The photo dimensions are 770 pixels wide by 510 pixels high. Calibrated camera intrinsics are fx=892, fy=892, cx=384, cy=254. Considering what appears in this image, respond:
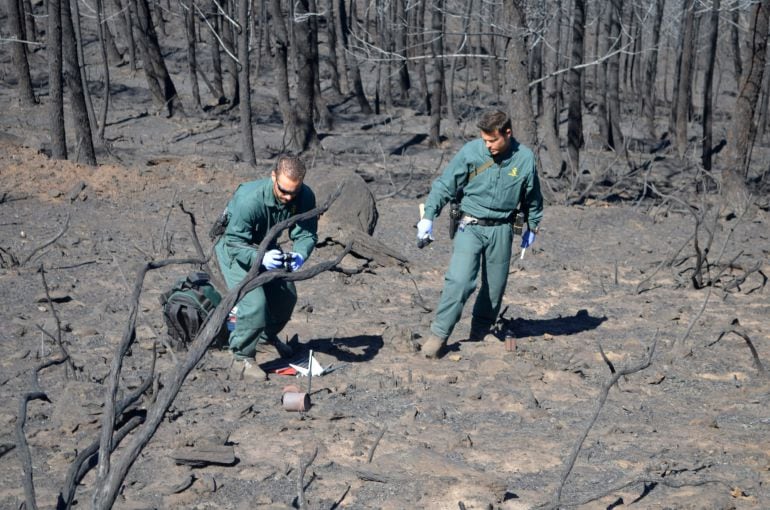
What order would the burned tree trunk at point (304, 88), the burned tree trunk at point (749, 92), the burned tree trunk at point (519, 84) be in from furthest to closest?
1. the burned tree trunk at point (304, 88)
2. the burned tree trunk at point (749, 92)
3. the burned tree trunk at point (519, 84)

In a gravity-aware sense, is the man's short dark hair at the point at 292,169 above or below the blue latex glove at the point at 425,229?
above

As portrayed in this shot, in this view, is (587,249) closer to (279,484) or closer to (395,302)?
(395,302)

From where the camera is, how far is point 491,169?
21.9 feet

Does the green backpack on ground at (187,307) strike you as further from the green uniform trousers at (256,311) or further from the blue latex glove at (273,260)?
the blue latex glove at (273,260)

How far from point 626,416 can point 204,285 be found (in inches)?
125

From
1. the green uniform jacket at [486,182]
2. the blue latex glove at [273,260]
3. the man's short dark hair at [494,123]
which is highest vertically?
the man's short dark hair at [494,123]

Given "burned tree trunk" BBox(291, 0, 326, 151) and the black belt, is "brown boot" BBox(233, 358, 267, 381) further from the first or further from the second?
"burned tree trunk" BBox(291, 0, 326, 151)

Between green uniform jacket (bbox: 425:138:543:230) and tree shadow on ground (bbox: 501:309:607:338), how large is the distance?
1.51 meters

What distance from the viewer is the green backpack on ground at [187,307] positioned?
6.51 metres

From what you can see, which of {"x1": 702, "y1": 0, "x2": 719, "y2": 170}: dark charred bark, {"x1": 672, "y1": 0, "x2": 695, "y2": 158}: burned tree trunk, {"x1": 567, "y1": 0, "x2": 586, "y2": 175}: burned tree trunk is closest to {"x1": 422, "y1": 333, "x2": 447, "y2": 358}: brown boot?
{"x1": 567, "y1": 0, "x2": 586, "y2": 175}: burned tree trunk

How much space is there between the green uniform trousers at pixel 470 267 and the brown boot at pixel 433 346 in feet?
0.15

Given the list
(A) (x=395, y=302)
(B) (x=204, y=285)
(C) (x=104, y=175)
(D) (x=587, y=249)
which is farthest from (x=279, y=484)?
(C) (x=104, y=175)

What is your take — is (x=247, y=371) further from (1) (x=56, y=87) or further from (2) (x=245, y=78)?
(2) (x=245, y=78)

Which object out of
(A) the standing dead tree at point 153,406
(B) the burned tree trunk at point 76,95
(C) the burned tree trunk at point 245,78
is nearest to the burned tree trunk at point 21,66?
(C) the burned tree trunk at point 245,78
